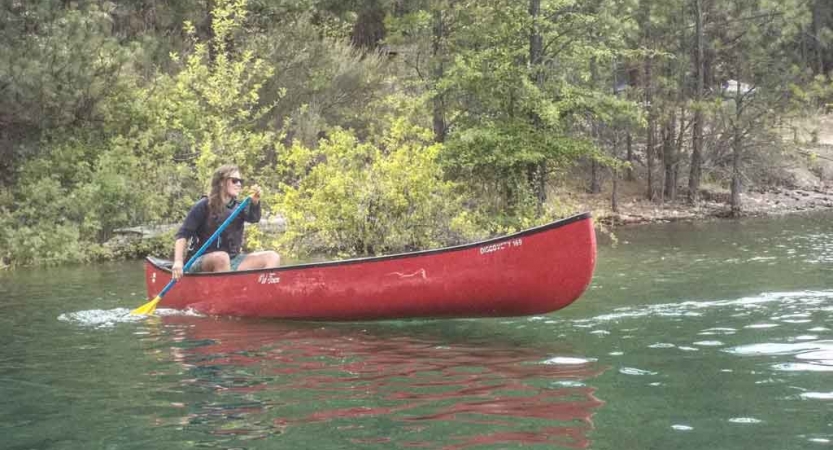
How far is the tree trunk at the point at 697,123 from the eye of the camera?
77.4ft

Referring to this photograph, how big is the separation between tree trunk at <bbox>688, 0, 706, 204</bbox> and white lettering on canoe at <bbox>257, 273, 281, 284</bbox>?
17.0 meters

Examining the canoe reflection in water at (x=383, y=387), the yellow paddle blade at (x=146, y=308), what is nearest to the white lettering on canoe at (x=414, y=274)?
the canoe reflection in water at (x=383, y=387)

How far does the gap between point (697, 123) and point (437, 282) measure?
61.5ft

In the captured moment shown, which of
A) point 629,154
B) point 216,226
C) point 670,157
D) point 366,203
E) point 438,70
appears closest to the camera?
point 216,226

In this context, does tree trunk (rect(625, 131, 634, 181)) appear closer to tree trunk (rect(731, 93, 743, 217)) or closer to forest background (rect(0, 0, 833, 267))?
forest background (rect(0, 0, 833, 267))

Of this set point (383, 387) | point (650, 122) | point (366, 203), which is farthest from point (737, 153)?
point (383, 387)

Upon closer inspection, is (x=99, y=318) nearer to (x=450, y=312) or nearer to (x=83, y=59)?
(x=450, y=312)

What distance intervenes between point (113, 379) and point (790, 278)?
7752 millimetres

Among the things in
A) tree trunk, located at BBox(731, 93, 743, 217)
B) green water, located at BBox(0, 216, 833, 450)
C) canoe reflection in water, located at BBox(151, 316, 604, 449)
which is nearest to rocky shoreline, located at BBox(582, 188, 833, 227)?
tree trunk, located at BBox(731, 93, 743, 217)

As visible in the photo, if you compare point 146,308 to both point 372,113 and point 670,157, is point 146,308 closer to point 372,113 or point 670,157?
point 372,113

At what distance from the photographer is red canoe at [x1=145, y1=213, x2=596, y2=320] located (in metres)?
7.30

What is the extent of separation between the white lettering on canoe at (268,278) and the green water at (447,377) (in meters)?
0.43

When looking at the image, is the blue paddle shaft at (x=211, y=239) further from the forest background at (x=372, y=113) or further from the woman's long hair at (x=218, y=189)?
the forest background at (x=372, y=113)

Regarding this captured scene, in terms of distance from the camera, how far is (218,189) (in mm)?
8953
